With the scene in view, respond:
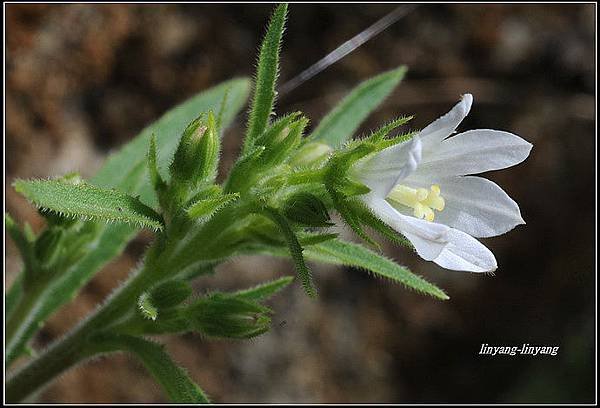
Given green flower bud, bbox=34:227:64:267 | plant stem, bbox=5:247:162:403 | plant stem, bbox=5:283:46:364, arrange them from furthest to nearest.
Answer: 1. plant stem, bbox=5:283:46:364
2. green flower bud, bbox=34:227:64:267
3. plant stem, bbox=5:247:162:403

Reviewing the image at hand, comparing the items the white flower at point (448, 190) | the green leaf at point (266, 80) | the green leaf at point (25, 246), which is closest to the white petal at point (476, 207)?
the white flower at point (448, 190)

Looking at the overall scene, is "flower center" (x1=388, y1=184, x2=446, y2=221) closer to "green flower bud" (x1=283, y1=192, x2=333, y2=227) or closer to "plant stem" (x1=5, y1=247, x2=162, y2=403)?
"green flower bud" (x1=283, y1=192, x2=333, y2=227)

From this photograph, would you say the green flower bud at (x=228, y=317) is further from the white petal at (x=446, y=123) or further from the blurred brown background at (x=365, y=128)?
the blurred brown background at (x=365, y=128)

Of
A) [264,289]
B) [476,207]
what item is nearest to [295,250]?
[476,207]

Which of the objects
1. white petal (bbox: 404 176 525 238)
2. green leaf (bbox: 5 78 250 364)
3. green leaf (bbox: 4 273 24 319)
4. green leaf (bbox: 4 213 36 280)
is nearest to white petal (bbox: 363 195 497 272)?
white petal (bbox: 404 176 525 238)

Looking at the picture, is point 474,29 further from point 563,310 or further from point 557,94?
point 563,310

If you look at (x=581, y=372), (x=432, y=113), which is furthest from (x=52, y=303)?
(x=581, y=372)

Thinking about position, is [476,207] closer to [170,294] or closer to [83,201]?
[170,294]
